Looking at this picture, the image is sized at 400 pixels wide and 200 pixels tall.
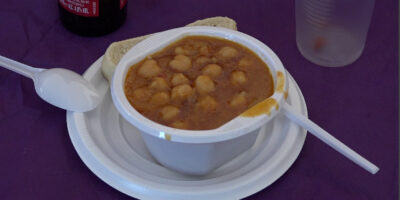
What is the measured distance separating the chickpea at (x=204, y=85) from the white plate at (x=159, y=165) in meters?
0.15

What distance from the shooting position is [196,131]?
0.81m

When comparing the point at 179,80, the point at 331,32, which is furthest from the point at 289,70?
the point at 179,80

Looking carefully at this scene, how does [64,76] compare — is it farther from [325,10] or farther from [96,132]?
[325,10]

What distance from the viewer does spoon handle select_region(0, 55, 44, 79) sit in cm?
108

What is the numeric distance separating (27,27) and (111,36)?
0.21 meters

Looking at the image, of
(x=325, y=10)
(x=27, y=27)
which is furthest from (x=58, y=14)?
(x=325, y=10)

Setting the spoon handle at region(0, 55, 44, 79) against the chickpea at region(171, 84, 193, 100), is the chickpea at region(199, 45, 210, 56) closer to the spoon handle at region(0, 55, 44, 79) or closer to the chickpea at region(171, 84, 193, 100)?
the chickpea at region(171, 84, 193, 100)

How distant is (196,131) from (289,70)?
461mm

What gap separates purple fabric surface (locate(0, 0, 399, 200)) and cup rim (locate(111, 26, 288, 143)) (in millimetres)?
165

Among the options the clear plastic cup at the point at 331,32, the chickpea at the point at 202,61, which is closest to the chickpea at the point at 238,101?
the chickpea at the point at 202,61

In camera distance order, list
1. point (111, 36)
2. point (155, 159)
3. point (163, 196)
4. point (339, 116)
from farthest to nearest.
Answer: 1. point (111, 36)
2. point (339, 116)
3. point (155, 159)
4. point (163, 196)

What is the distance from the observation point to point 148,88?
2.93 ft

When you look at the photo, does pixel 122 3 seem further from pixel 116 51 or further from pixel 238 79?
pixel 238 79

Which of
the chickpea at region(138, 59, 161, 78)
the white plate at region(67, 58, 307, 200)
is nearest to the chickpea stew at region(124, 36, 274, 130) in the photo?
the chickpea at region(138, 59, 161, 78)
